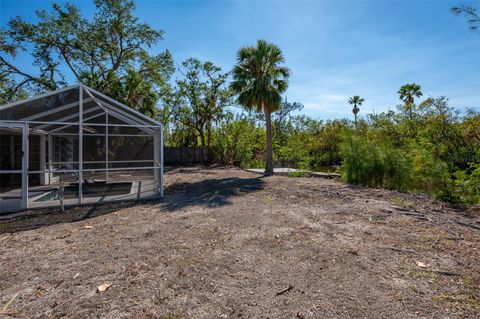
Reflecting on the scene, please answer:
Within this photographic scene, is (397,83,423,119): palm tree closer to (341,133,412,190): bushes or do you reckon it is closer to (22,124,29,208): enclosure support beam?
(341,133,412,190): bushes

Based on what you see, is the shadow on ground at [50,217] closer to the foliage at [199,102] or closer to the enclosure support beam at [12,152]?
the enclosure support beam at [12,152]

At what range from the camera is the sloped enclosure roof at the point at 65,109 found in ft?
18.7

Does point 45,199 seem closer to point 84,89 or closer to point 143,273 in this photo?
point 84,89

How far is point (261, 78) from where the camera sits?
38.9ft

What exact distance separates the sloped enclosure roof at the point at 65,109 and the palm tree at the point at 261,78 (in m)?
5.85

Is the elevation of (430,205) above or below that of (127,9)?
below

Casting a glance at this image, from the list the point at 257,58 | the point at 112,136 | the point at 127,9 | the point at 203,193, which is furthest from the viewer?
the point at 127,9

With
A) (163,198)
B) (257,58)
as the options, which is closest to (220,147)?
(257,58)

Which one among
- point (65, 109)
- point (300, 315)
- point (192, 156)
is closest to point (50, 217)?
point (65, 109)

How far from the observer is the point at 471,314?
7.09 feet

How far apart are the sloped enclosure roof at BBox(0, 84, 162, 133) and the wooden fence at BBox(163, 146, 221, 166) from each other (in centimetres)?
1054

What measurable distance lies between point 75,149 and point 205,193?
615 centimetres

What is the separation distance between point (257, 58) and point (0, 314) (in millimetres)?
11764

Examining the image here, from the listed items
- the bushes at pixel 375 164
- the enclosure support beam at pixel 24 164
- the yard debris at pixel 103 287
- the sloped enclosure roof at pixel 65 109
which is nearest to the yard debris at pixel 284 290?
the yard debris at pixel 103 287
